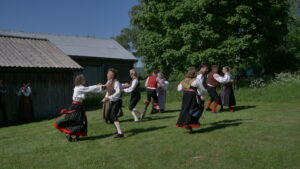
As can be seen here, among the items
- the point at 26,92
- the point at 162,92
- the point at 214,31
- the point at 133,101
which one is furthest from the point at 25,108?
the point at 214,31

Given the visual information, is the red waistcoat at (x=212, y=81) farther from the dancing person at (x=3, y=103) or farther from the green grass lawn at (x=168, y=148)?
the dancing person at (x=3, y=103)

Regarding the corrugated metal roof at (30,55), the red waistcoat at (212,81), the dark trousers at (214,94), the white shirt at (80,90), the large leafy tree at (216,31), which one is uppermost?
the large leafy tree at (216,31)

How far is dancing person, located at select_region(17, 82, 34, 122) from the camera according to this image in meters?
12.1

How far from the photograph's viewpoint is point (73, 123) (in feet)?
22.8

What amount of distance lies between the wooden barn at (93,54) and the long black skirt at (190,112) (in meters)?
21.7

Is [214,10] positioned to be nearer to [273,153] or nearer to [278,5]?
[278,5]

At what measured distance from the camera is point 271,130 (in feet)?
23.1

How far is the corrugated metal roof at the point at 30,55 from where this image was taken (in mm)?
12508

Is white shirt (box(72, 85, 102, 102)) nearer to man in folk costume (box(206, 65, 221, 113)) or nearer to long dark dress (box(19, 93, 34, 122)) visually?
man in folk costume (box(206, 65, 221, 113))

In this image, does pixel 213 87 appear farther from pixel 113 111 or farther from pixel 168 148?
pixel 168 148

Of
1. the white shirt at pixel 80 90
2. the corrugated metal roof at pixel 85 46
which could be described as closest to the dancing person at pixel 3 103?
the white shirt at pixel 80 90

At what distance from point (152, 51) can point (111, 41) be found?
11.8 meters

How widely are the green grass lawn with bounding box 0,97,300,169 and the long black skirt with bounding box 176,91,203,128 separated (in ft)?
0.92

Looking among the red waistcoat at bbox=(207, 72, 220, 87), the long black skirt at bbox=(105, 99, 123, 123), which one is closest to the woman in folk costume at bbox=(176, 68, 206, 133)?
the long black skirt at bbox=(105, 99, 123, 123)
